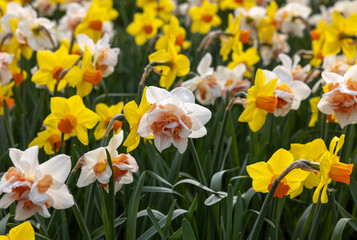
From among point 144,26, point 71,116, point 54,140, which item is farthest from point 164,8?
point 71,116

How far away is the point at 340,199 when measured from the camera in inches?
76.2

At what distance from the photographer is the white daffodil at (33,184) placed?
119cm

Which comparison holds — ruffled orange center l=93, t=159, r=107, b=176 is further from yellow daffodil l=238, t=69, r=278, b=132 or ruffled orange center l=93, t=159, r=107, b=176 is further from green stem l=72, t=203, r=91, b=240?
yellow daffodil l=238, t=69, r=278, b=132

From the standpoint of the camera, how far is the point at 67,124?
1.72 m

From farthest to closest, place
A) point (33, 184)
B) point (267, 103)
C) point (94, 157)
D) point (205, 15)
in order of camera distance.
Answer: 1. point (205, 15)
2. point (267, 103)
3. point (94, 157)
4. point (33, 184)

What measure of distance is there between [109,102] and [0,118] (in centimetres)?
60

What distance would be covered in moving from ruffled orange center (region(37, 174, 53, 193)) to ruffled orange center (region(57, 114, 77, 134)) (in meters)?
0.49

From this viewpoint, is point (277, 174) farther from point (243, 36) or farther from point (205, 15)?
point (205, 15)

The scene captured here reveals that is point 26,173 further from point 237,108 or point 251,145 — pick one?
point 237,108

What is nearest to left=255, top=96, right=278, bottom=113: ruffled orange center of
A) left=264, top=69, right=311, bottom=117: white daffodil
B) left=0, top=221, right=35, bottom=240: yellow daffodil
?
left=264, top=69, right=311, bottom=117: white daffodil

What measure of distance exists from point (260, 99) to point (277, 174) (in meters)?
0.38

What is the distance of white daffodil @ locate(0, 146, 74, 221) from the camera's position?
1192 millimetres

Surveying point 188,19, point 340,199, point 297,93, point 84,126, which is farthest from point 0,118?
point 188,19

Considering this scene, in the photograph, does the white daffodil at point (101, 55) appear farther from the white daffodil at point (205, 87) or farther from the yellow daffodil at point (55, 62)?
the white daffodil at point (205, 87)
